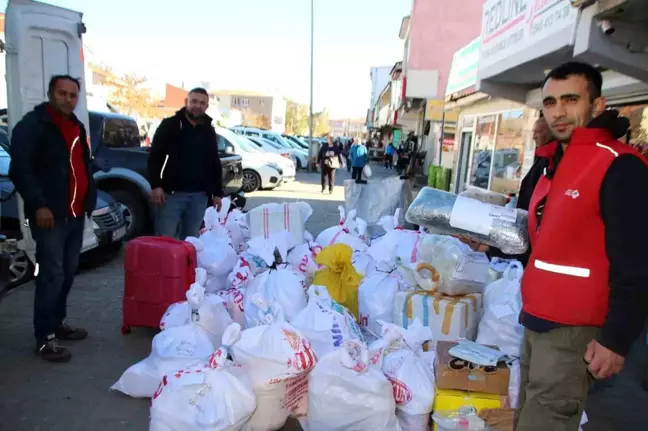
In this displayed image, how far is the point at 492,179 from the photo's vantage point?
33.8ft

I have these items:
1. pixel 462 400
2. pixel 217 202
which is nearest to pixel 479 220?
pixel 462 400

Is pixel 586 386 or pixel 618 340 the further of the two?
pixel 586 386

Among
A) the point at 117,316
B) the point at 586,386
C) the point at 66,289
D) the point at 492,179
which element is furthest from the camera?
the point at 492,179

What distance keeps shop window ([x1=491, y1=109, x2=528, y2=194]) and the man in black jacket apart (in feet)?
19.4

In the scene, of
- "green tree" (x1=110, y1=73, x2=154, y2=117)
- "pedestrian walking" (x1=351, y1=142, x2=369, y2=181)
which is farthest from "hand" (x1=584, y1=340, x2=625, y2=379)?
"green tree" (x1=110, y1=73, x2=154, y2=117)

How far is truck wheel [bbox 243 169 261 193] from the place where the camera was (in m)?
14.5

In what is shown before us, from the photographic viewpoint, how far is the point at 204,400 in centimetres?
245

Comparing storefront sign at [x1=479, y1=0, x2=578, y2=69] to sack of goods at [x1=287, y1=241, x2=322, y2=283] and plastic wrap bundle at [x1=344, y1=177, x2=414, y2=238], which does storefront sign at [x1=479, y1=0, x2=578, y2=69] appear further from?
sack of goods at [x1=287, y1=241, x2=322, y2=283]

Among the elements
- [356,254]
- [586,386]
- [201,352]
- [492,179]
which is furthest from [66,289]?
[492,179]

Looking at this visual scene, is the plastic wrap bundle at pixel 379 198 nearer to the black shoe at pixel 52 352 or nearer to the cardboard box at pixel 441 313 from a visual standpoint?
the cardboard box at pixel 441 313

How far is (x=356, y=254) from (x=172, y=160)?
72.3 inches

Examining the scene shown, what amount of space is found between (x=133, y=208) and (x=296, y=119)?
90830 millimetres

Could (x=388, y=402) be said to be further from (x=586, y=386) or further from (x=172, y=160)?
(x=172, y=160)

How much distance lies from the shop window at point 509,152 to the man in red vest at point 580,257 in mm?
7201
